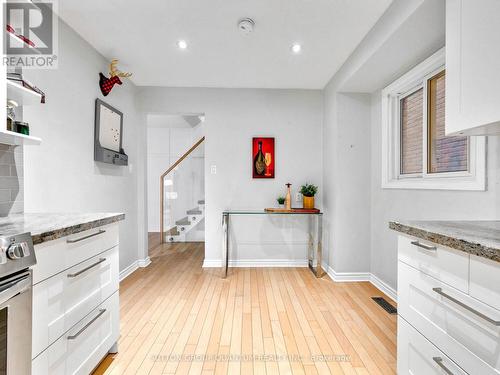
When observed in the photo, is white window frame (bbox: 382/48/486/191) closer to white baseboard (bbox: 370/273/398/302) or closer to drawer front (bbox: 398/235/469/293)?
drawer front (bbox: 398/235/469/293)

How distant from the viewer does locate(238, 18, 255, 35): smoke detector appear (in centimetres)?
198

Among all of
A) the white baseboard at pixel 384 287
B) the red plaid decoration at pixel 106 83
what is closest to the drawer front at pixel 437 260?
the white baseboard at pixel 384 287

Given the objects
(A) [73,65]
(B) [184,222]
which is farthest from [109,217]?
(B) [184,222]

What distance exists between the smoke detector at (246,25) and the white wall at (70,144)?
1.41 metres

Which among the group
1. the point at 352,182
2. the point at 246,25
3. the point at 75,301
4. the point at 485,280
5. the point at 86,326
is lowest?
the point at 86,326

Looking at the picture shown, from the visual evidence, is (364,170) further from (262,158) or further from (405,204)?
(262,158)

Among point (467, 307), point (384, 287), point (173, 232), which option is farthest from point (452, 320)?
point (173, 232)

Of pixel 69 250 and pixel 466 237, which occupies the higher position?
pixel 466 237

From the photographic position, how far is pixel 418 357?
1163mm

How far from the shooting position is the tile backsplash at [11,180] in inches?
58.8

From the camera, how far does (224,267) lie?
3.02 m

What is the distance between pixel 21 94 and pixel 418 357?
246 cm

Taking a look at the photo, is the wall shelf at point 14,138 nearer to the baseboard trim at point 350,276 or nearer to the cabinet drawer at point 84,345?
the cabinet drawer at point 84,345

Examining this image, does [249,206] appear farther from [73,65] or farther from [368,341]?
[73,65]
